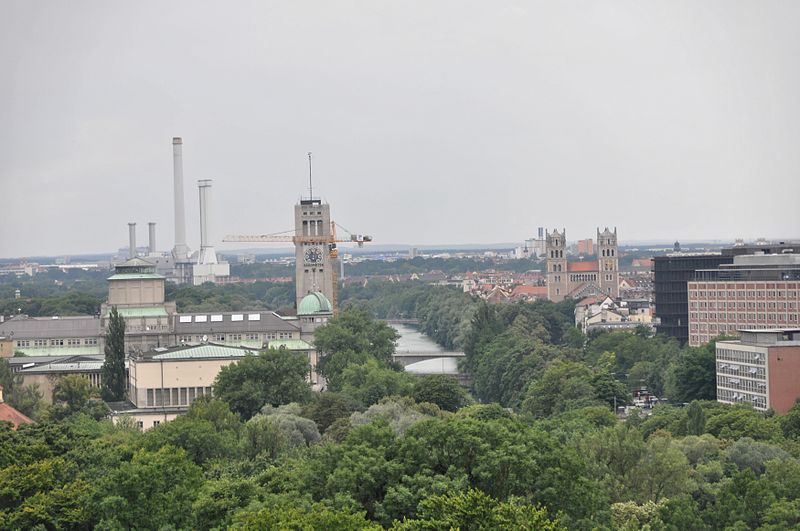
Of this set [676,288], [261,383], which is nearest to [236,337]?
[261,383]

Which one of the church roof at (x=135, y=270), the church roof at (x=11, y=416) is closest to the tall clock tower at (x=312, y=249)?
the church roof at (x=135, y=270)

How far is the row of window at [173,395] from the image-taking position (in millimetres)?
118938

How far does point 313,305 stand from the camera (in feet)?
492

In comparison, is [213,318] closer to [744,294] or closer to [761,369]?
[744,294]

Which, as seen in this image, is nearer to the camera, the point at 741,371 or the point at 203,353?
the point at 741,371

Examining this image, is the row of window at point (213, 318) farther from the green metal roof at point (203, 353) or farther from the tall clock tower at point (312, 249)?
the tall clock tower at point (312, 249)

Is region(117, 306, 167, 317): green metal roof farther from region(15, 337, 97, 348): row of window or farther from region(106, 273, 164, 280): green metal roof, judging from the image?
region(15, 337, 97, 348): row of window

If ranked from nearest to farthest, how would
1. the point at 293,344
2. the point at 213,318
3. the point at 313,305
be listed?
1. the point at 293,344
2. the point at 213,318
3. the point at 313,305

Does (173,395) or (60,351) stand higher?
(60,351)

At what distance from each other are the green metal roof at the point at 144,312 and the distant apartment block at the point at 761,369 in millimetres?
47939

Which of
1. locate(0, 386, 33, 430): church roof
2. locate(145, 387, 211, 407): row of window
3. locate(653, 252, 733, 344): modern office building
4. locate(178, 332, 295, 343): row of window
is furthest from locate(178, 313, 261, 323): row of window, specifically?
locate(0, 386, 33, 430): church roof

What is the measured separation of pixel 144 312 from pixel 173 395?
82.3 ft

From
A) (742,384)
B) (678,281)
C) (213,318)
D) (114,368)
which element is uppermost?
(678,281)

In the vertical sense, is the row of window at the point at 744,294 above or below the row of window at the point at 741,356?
above
